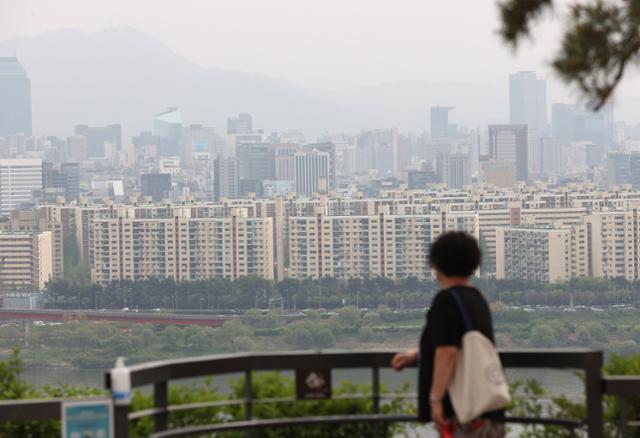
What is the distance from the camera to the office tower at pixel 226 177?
63.2 metres

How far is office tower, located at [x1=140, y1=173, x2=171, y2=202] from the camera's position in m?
62.1

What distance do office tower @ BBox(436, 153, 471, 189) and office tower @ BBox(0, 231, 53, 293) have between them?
21543 mm

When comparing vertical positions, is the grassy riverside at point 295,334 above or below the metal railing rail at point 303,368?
A: below

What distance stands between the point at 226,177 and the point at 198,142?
10.5 meters

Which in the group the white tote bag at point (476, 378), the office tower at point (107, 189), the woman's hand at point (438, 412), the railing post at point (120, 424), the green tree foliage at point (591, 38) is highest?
the office tower at point (107, 189)

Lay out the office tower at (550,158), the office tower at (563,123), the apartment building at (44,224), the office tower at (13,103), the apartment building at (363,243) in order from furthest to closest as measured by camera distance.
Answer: the office tower at (13,103), the office tower at (563,123), the office tower at (550,158), the apartment building at (44,224), the apartment building at (363,243)

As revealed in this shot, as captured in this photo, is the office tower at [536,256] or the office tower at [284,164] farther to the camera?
the office tower at [284,164]

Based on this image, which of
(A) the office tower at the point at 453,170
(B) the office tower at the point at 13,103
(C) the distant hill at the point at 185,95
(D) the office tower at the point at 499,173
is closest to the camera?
(D) the office tower at the point at 499,173

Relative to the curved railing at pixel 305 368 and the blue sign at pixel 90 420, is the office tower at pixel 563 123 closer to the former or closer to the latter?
the curved railing at pixel 305 368

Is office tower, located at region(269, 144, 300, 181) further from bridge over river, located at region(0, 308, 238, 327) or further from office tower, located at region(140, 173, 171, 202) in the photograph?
bridge over river, located at region(0, 308, 238, 327)

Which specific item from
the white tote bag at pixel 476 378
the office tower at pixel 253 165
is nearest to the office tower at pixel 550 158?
the office tower at pixel 253 165

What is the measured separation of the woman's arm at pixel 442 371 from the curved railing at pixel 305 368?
0.18 metres

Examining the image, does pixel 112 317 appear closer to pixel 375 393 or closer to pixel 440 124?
pixel 440 124

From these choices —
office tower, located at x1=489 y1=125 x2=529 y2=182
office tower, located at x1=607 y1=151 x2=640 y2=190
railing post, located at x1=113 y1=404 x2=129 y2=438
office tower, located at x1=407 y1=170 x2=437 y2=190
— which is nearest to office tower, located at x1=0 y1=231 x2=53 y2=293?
office tower, located at x1=407 y1=170 x2=437 y2=190
